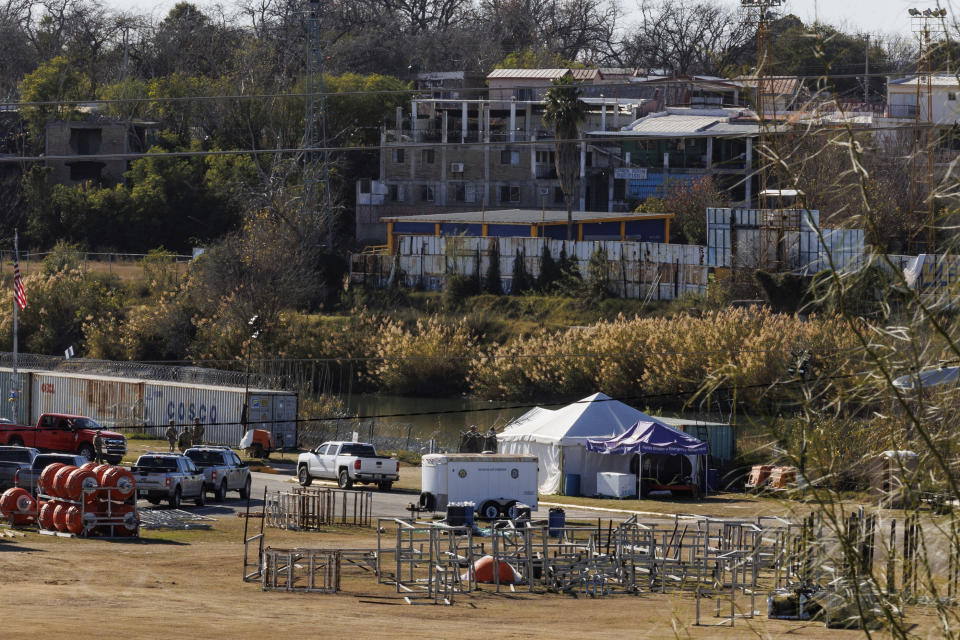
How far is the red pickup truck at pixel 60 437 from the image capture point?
44.8 metres

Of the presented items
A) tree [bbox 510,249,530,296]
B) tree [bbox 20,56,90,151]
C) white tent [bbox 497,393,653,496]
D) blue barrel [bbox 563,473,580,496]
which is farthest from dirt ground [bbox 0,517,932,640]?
tree [bbox 20,56,90,151]

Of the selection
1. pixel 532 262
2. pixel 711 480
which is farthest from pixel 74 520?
pixel 532 262

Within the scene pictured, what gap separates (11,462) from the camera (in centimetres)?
3606

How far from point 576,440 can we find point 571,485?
1.40 metres

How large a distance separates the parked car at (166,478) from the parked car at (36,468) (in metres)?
1.59

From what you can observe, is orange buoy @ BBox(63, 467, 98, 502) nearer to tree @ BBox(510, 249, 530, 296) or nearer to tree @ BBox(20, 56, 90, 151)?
tree @ BBox(510, 249, 530, 296)

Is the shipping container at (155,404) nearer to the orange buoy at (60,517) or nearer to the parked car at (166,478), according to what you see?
the parked car at (166,478)

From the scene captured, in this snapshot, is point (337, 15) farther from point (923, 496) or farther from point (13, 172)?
point (923, 496)

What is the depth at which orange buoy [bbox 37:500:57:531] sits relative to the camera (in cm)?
2964

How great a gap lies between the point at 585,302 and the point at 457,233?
41.0 ft

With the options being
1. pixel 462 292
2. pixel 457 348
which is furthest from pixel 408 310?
pixel 457 348

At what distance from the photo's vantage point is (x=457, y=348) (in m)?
72.8

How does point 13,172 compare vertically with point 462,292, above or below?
above

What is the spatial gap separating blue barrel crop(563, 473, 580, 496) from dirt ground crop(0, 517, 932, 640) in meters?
16.5
